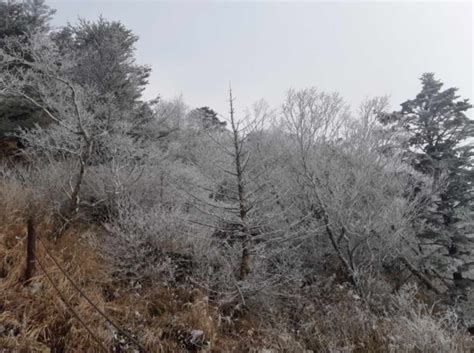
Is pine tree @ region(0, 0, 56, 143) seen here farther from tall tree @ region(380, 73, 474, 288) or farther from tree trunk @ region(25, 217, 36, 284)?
tall tree @ region(380, 73, 474, 288)

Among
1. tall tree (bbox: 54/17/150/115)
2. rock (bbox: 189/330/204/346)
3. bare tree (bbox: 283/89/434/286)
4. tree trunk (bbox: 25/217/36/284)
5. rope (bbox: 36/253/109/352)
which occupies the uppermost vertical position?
tall tree (bbox: 54/17/150/115)

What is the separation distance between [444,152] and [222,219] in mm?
8082

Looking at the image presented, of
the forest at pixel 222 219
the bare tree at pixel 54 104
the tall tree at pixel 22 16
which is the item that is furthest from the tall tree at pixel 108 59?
the bare tree at pixel 54 104

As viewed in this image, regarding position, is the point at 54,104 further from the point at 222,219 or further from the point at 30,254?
the point at 222,219

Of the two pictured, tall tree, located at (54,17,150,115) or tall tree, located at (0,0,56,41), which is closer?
tall tree, located at (0,0,56,41)

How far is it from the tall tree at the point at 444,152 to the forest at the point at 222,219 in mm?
43

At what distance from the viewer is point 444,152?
359 inches

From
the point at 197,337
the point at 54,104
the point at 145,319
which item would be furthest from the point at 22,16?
the point at 197,337

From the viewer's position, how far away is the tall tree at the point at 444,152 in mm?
8617

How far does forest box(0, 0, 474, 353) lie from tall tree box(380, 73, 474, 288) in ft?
0.14

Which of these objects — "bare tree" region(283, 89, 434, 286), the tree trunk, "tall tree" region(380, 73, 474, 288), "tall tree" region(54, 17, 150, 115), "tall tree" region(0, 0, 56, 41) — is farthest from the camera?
"tall tree" region(54, 17, 150, 115)

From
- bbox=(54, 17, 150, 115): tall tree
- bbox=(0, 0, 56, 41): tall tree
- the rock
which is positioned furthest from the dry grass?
bbox=(0, 0, 56, 41): tall tree

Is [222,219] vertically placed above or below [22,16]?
below

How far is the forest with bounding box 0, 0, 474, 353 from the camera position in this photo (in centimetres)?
384
